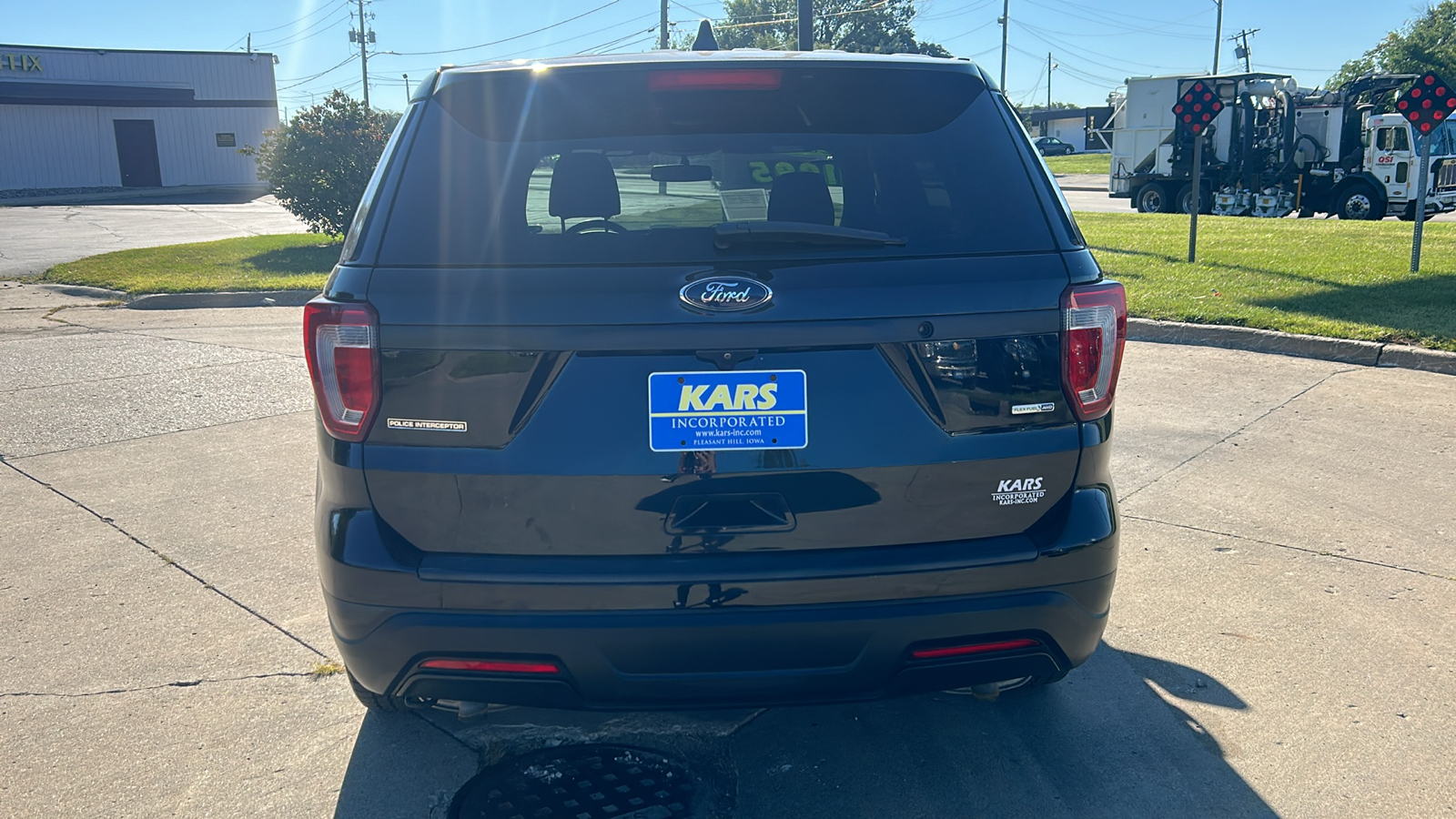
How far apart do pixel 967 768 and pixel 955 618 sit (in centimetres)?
79

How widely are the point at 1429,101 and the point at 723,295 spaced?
1180cm

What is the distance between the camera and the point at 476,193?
2.58 m

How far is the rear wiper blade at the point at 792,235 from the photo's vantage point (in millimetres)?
2461

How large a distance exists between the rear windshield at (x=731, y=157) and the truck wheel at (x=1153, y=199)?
25578 millimetres

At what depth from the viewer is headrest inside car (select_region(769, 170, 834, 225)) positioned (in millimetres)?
2719

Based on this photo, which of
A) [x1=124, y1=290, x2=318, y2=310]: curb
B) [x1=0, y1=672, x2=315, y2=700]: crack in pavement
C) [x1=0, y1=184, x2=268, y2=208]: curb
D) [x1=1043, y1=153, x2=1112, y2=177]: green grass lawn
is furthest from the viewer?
[x1=1043, y1=153, x2=1112, y2=177]: green grass lawn

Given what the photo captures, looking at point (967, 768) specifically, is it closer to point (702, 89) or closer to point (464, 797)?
point (464, 797)

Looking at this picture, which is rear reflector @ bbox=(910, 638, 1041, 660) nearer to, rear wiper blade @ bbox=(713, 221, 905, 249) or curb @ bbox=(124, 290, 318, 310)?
rear wiper blade @ bbox=(713, 221, 905, 249)

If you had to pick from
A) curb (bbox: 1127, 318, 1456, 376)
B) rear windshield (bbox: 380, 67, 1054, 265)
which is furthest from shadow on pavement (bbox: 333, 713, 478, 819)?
curb (bbox: 1127, 318, 1456, 376)

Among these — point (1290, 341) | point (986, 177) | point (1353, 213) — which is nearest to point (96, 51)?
point (1353, 213)

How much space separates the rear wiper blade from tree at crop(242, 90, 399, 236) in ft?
51.4

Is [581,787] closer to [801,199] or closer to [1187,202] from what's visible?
[801,199]

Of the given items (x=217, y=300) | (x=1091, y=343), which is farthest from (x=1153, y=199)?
(x=1091, y=343)

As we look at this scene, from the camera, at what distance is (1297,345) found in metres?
8.98
